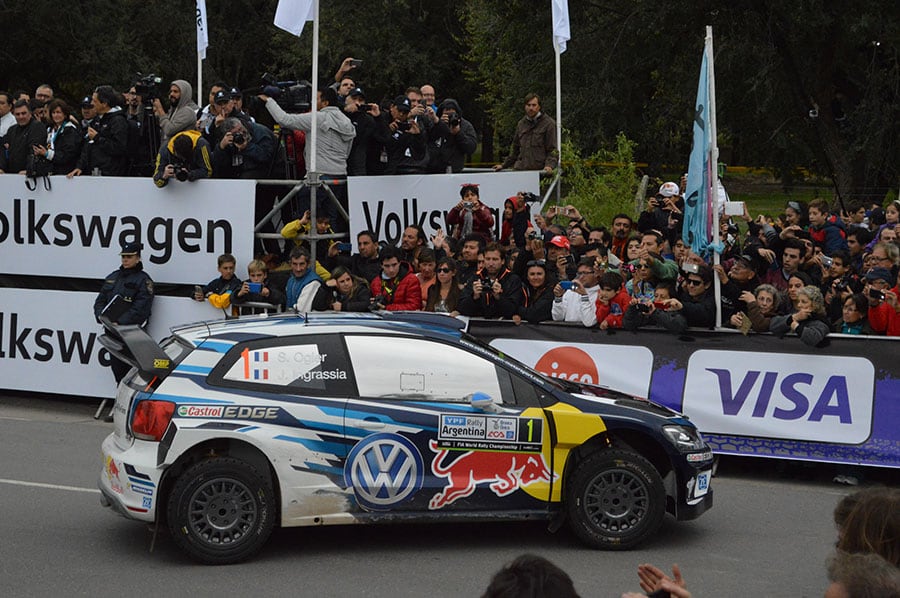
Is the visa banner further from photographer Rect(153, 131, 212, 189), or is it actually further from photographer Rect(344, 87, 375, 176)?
photographer Rect(153, 131, 212, 189)

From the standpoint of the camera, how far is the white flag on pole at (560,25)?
16.7m

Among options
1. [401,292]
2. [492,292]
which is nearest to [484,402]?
[492,292]

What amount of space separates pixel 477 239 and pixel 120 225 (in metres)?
3.96

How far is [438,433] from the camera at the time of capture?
28.6 feet

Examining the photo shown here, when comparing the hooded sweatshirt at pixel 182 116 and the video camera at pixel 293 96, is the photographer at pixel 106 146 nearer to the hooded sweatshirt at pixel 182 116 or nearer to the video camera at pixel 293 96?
the hooded sweatshirt at pixel 182 116

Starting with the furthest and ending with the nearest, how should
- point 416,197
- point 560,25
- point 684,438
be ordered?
point 560,25 → point 416,197 → point 684,438

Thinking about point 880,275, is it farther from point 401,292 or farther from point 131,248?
point 131,248

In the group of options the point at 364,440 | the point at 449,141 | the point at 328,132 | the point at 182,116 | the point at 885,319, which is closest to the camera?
the point at 364,440

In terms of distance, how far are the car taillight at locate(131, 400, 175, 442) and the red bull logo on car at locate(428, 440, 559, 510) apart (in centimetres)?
175

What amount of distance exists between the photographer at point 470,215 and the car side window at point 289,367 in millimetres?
5505

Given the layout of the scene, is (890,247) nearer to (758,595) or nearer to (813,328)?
(813,328)

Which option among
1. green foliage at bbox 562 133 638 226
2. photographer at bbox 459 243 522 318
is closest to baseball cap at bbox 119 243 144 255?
photographer at bbox 459 243 522 318

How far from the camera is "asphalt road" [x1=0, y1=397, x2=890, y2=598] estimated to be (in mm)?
8227

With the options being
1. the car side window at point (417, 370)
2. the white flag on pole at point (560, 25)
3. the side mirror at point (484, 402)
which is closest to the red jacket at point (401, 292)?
the car side window at point (417, 370)
